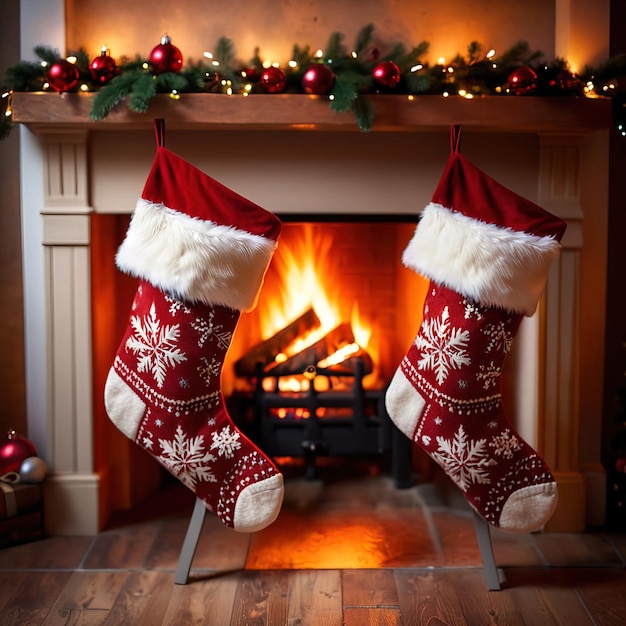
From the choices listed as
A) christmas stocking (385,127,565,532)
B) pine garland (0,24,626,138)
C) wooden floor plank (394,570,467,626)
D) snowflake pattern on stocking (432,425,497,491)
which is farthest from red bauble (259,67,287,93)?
wooden floor plank (394,570,467,626)

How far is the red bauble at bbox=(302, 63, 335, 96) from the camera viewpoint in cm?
222

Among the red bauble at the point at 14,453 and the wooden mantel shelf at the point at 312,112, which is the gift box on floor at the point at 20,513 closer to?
the red bauble at the point at 14,453

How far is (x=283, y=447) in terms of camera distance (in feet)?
9.26

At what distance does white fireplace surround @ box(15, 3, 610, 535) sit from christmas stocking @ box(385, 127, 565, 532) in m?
0.30

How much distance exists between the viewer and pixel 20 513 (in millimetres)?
2439

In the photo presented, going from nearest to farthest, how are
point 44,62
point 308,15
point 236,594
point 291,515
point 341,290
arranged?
point 236,594
point 44,62
point 308,15
point 291,515
point 341,290

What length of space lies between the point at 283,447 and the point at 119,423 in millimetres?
787

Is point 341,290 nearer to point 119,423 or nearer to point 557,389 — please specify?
point 557,389

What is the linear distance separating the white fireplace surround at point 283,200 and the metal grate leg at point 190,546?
1.50 feet

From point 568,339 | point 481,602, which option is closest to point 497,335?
point 568,339

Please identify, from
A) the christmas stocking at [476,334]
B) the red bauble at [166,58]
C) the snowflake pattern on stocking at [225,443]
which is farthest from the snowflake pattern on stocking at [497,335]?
the red bauble at [166,58]

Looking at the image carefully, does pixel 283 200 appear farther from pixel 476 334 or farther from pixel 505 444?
pixel 505 444

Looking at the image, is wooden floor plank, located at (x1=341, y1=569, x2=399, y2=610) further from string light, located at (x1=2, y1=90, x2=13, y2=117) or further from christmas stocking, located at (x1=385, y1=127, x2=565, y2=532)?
string light, located at (x1=2, y1=90, x2=13, y2=117)

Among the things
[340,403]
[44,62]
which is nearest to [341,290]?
[340,403]
